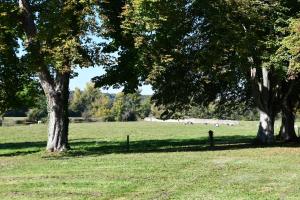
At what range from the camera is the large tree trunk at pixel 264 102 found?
120 feet

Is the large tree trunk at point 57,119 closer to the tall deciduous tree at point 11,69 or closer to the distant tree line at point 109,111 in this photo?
the tall deciduous tree at point 11,69

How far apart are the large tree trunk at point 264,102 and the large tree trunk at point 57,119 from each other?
526 inches

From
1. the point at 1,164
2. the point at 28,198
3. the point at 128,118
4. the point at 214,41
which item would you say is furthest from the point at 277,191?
the point at 128,118

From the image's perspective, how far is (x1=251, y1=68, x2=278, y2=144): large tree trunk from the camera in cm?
3656

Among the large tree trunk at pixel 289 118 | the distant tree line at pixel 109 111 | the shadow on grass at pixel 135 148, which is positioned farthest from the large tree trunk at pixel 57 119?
the distant tree line at pixel 109 111

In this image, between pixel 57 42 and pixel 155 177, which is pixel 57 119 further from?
pixel 155 177

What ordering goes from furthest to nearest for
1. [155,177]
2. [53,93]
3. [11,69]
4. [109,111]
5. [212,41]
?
[109,111] → [11,69] → [212,41] → [53,93] → [155,177]

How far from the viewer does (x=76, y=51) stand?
27.4 meters

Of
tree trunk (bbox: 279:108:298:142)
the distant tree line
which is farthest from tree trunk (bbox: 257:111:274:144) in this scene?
the distant tree line

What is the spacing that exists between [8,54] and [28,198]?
68.9 feet

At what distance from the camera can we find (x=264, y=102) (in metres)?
37.1

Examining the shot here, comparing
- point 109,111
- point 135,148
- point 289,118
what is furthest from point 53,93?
point 109,111

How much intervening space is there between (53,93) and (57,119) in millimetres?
1541

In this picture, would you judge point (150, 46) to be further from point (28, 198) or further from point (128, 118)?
point (128, 118)
